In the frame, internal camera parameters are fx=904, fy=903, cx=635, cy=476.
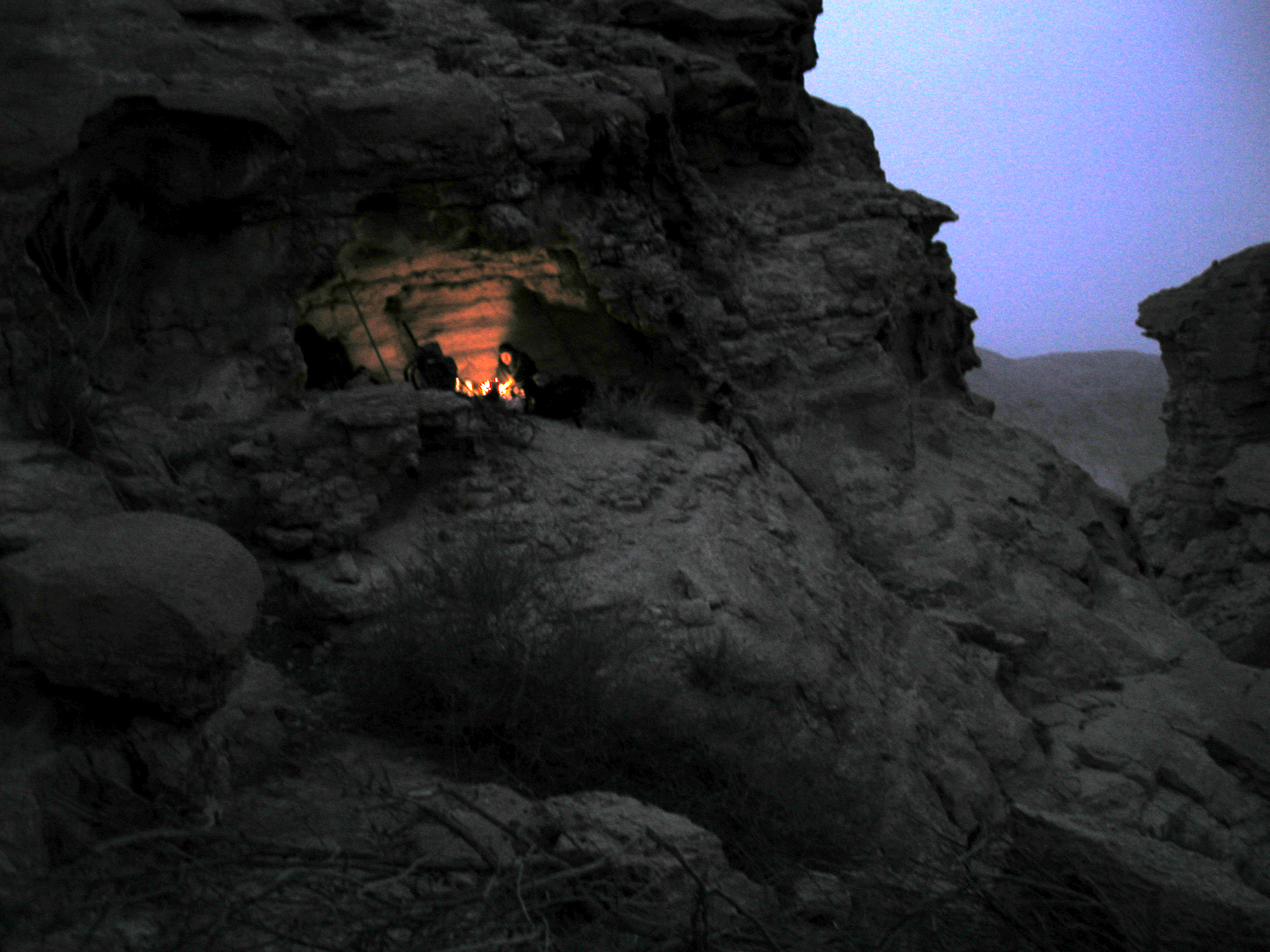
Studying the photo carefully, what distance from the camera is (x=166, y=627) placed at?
102 inches

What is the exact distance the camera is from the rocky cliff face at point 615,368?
453 centimetres

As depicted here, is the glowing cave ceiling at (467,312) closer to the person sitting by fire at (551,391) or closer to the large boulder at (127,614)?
the person sitting by fire at (551,391)

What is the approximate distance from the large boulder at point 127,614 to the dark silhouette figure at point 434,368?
3.77 m

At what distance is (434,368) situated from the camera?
21.2ft

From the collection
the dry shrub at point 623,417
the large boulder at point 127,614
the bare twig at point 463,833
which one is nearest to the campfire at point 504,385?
the dry shrub at point 623,417

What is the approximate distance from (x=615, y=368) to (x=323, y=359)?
7.40 ft

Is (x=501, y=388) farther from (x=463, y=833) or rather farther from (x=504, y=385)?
(x=463, y=833)

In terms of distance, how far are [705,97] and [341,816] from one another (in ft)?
22.1

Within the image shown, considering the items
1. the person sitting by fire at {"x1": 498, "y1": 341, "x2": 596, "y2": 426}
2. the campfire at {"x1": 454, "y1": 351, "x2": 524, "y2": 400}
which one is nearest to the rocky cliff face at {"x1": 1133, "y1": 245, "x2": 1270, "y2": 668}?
the person sitting by fire at {"x1": 498, "y1": 341, "x2": 596, "y2": 426}

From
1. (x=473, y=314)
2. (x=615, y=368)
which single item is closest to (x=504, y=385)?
(x=473, y=314)

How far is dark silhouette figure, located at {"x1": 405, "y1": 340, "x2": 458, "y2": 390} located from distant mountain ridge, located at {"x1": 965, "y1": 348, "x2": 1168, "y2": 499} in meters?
24.8

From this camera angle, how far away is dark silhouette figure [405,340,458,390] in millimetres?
6449

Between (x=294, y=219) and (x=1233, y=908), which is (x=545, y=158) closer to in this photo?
(x=294, y=219)

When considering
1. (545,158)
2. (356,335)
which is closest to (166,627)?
(545,158)
